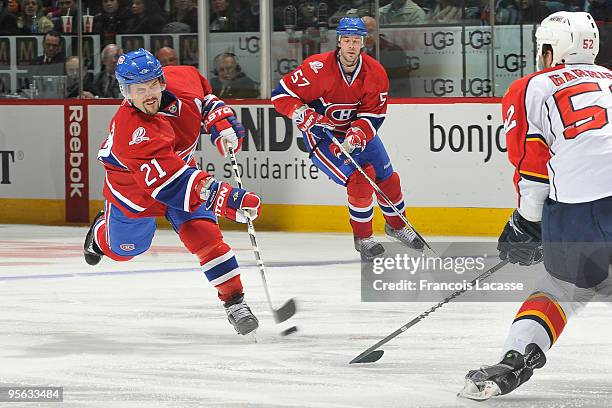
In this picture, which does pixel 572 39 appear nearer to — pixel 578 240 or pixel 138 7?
pixel 578 240

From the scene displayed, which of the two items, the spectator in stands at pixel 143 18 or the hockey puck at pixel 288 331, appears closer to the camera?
the hockey puck at pixel 288 331

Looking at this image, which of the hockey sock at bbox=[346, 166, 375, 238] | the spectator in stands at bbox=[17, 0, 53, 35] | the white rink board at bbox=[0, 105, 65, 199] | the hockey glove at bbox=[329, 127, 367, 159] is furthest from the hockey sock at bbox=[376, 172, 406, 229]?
the spectator in stands at bbox=[17, 0, 53, 35]

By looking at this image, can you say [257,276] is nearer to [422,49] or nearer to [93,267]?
[93,267]

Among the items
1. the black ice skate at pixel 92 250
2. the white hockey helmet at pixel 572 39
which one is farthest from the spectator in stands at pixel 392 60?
the white hockey helmet at pixel 572 39

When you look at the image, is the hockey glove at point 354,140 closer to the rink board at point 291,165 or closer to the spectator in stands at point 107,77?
the rink board at point 291,165

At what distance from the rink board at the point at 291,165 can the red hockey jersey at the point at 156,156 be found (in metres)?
3.39

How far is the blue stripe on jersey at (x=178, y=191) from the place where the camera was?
4.45 meters

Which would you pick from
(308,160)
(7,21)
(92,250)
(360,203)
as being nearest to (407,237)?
(360,203)

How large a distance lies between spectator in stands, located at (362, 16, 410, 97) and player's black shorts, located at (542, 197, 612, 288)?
16.7 feet

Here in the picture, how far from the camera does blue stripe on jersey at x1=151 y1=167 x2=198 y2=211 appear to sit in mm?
4449

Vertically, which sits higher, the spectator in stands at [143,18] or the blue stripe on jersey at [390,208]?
the spectator in stands at [143,18]

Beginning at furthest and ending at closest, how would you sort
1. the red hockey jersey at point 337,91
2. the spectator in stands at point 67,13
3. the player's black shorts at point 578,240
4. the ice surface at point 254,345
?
the spectator in stands at point 67,13 → the red hockey jersey at point 337,91 → the ice surface at point 254,345 → the player's black shorts at point 578,240

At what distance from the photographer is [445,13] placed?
8.32 m

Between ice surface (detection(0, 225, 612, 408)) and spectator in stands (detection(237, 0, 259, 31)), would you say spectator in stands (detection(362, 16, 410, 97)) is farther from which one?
ice surface (detection(0, 225, 612, 408))
